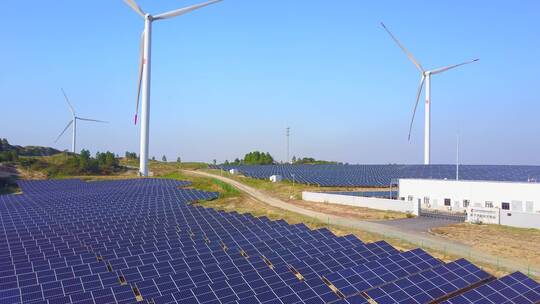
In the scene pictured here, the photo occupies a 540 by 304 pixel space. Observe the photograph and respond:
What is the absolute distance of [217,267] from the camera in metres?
26.7

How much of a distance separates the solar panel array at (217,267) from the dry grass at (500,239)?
1226 centimetres

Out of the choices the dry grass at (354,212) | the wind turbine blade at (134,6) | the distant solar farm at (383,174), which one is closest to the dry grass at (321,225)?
the dry grass at (354,212)

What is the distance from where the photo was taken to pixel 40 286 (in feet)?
77.8

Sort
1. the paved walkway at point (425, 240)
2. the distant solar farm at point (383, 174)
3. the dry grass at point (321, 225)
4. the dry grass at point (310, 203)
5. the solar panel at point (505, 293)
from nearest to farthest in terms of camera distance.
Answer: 1. the solar panel at point (505, 293)
2. the paved walkway at point (425, 240)
3. the dry grass at point (321, 225)
4. the dry grass at point (310, 203)
5. the distant solar farm at point (383, 174)

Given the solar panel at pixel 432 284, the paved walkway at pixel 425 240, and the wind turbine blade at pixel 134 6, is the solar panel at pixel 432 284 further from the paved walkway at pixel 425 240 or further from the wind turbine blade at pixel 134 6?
the wind turbine blade at pixel 134 6

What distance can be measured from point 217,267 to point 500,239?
30543 millimetres

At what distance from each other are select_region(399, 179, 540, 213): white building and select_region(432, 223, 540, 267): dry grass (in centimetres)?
838

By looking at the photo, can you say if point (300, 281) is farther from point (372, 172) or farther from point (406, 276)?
point (372, 172)

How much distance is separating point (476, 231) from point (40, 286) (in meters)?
42.0

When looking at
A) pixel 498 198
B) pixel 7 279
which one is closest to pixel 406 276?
pixel 7 279

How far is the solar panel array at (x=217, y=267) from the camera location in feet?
72.8

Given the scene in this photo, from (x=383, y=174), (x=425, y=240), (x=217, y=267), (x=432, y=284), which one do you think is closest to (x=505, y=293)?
(x=432, y=284)

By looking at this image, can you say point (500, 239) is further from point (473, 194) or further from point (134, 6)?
point (134, 6)

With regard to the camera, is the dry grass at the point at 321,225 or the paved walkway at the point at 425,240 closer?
the paved walkway at the point at 425,240
